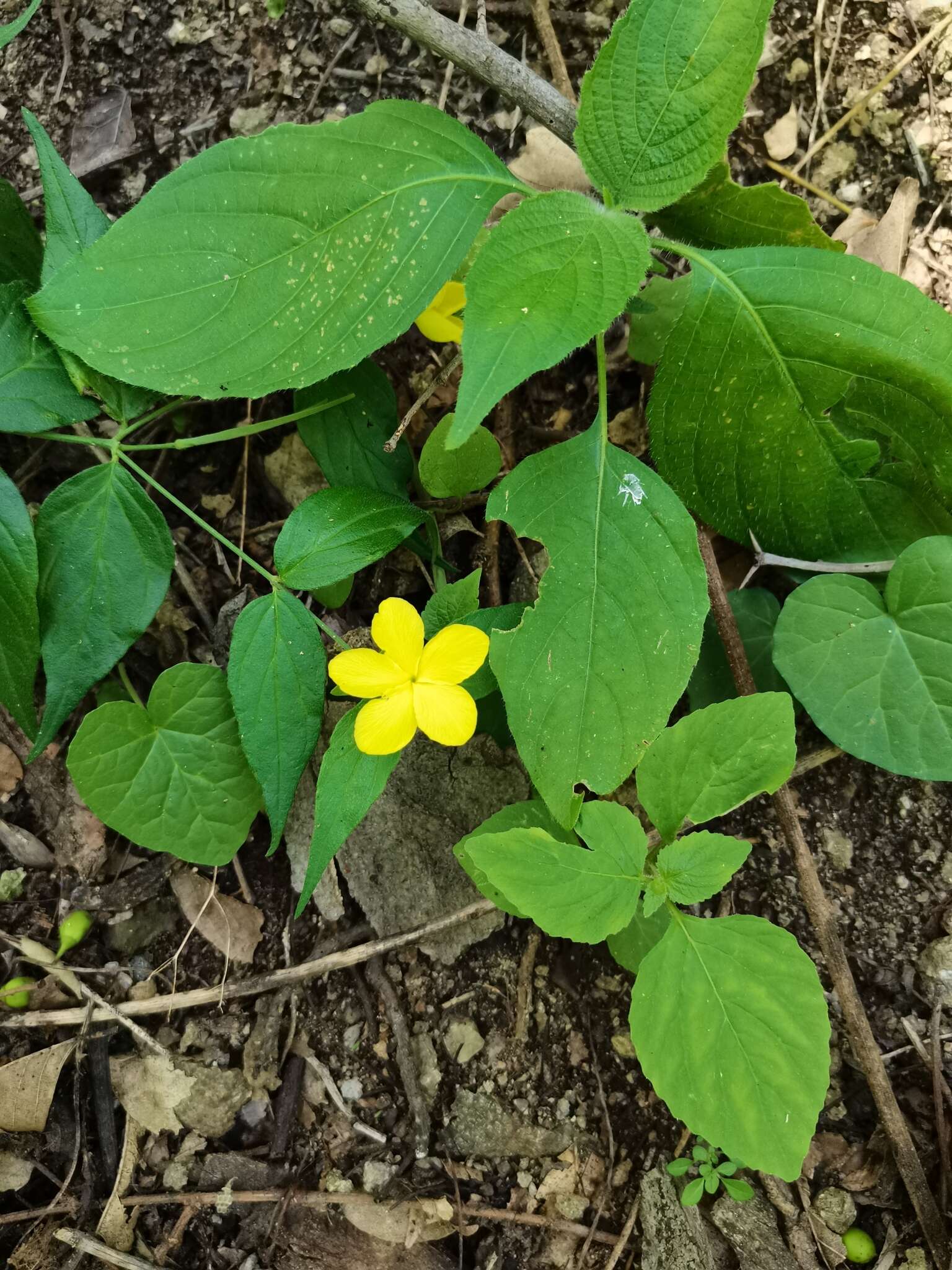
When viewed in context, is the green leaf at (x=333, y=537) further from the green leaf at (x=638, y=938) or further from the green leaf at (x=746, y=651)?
the green leaf at (x=638, y=938)

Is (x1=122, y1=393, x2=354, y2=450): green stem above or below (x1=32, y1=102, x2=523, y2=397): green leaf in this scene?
below

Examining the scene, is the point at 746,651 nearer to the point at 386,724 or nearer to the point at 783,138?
the point at 386,724

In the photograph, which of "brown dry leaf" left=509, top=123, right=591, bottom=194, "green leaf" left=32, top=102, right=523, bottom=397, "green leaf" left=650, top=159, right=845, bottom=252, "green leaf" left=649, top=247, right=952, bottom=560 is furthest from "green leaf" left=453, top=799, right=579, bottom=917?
"brown dry leaf" left=509, top=123, right=591, bottom=194

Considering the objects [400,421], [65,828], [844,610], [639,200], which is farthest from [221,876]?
[639,200]

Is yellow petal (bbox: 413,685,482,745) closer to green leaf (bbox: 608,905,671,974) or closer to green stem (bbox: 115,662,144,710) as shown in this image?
green leaf (bbox: 608,905,671,974)

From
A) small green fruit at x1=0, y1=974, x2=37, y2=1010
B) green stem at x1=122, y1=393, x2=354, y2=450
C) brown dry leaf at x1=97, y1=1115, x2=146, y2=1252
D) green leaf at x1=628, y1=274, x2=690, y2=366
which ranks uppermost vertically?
green leaf at x1=628, y1=274, x2=690, y2=366

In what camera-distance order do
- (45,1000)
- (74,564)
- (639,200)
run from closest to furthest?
(639,200)
(74,564)
(45,1000)

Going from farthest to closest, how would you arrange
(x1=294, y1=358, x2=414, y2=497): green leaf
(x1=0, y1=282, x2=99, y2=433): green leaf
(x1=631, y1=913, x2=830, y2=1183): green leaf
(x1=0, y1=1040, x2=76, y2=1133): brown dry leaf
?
(x1=0, y1=1040, x2=76, y2=1133): brown dry leaf < (x1=294, y1=358, x2=414, y2=497): green leaf < (x1=0, y1=282, x2=99, y2=433): green leaf < (x1=631, y1=913, x2=830, y2=1183): green leaf

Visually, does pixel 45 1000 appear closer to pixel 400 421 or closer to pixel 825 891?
pixel 400 421
